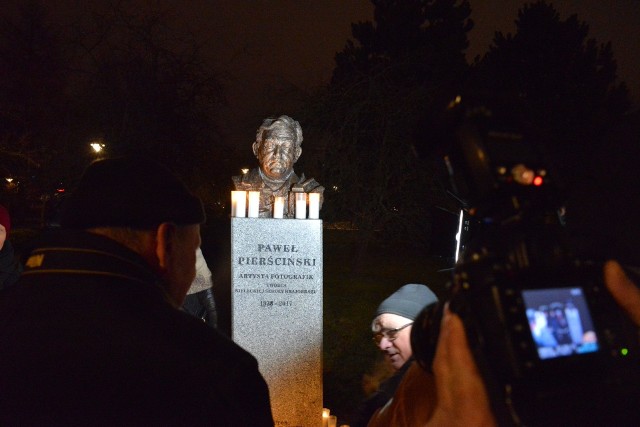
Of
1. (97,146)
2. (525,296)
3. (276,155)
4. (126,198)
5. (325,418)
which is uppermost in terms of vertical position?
(97,146)

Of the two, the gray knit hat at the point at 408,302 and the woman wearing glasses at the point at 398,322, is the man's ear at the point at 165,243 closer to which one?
→ the woman wearing glasses at the point at 398,322

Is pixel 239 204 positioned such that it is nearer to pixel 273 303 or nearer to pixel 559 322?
pixel 273 303

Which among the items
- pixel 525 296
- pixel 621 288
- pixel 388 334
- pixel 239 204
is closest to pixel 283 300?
pixel 239 204

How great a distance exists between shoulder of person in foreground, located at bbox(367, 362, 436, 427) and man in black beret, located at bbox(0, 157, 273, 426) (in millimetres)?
279

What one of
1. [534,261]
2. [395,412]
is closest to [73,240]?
[395,412]

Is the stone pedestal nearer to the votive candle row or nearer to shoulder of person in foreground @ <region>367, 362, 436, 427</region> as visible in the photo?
the votive candle row

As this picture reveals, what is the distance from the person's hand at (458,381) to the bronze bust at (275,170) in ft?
13.6

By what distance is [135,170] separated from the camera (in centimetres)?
136

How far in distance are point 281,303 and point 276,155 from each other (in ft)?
4.39

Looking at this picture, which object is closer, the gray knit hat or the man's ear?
the man's ear

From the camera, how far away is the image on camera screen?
855 millimetres

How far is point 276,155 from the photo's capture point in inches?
203

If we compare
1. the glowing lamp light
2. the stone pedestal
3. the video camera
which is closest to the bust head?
the stone pedestal

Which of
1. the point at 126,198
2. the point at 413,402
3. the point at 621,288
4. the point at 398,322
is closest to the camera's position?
the point at 621,288
